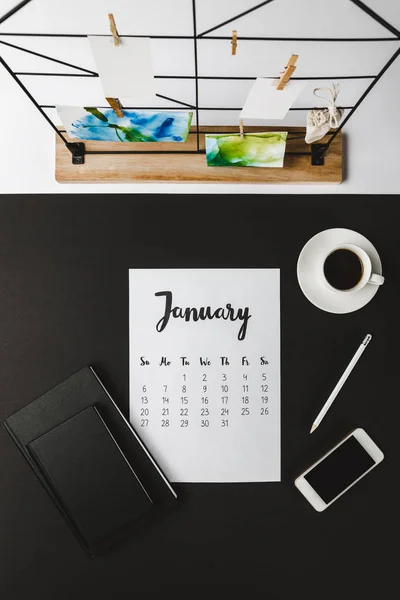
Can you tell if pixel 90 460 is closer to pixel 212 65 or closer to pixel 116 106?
pixel 116 106

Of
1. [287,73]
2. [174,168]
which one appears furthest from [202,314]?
[287,73]

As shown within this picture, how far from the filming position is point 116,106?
593 millimetres

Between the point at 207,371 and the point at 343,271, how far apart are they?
246mm

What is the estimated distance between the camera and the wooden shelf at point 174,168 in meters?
0.71

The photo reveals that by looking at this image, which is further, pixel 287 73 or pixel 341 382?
pixel 341 382

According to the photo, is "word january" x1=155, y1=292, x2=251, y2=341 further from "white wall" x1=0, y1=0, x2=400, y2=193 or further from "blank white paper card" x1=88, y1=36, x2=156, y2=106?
"blank white paper card" x1=88, y1=36, x2=156, y2=106

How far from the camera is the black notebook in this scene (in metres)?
0.70

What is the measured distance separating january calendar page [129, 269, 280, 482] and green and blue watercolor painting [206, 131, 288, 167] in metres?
0.15

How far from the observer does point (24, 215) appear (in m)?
0.73

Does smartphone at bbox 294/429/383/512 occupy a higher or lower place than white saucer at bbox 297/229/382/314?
lower

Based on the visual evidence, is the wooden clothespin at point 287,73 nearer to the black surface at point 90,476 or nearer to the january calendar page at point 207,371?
the january calendar page at point 207,371

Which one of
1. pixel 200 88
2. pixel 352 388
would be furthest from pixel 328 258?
pixel 200 88

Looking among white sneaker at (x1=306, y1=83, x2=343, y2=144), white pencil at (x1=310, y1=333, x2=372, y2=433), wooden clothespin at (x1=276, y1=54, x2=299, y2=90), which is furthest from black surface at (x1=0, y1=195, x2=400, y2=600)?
wooden clothespin at (x1=276, y1=54, x2=299, y2=90)

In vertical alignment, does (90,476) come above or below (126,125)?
below
